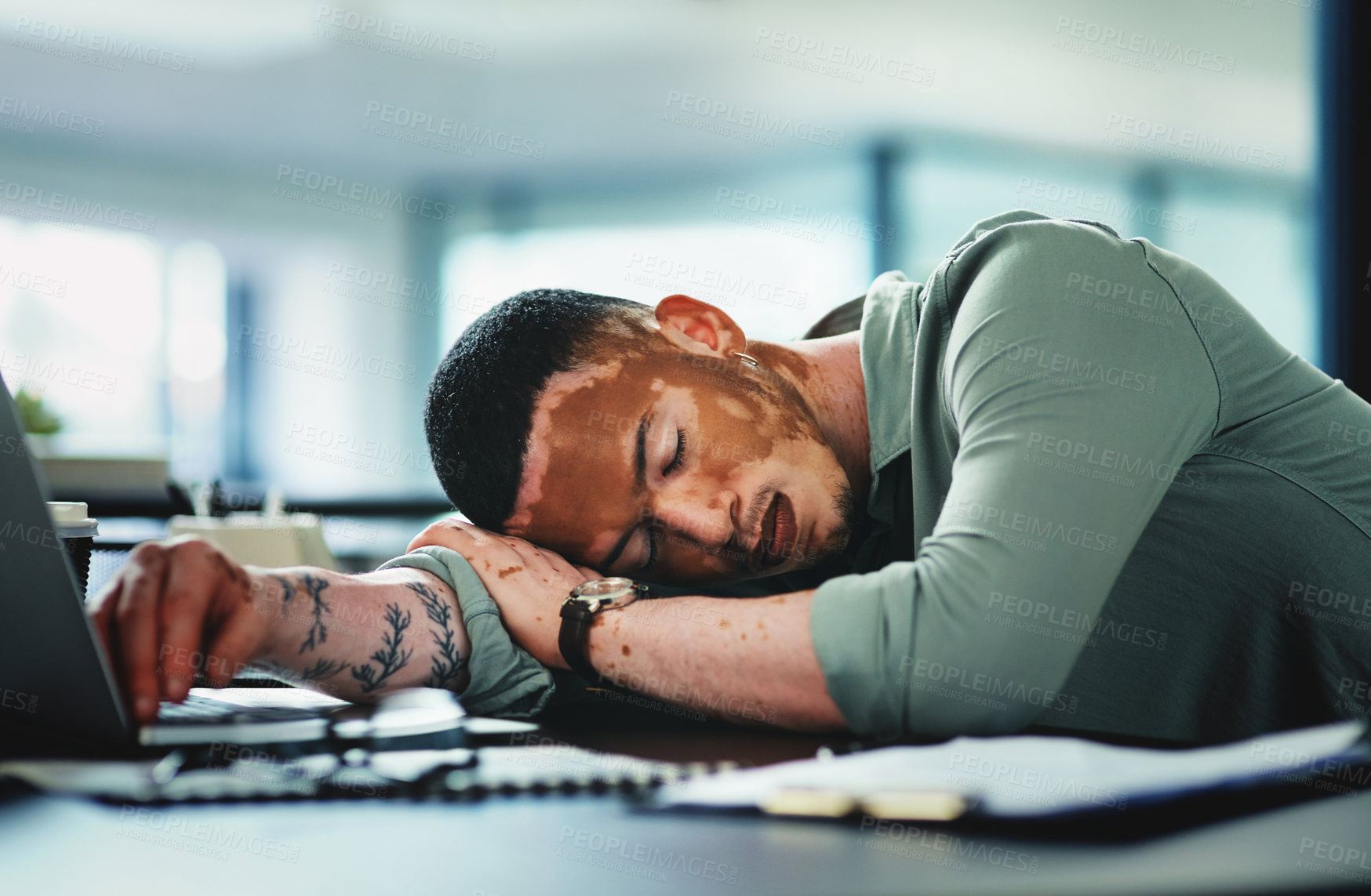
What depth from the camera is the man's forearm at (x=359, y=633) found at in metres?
0.74

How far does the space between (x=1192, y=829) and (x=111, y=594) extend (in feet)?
2.05

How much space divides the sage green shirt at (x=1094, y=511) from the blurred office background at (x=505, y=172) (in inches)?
134

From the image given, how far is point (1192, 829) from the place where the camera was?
38cm

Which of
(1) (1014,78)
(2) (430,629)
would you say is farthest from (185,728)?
(1) (1014,78)

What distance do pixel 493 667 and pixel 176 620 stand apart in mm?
263

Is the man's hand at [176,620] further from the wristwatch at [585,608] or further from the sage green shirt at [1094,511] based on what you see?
the sage green shirt at [1094,511]

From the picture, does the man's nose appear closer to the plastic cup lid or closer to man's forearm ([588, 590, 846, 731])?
man's forearm ([588, 590, 846, 731])

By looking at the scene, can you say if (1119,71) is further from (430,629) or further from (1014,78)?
(430,629)

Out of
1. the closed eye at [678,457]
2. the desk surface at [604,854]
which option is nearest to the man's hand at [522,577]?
the closed eye at [678,457]

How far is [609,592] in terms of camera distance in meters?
0.81

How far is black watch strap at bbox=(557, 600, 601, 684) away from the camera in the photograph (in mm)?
768

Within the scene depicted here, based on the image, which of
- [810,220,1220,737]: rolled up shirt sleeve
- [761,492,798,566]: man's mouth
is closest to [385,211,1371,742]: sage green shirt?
[810,220,1220,737]: rolled up shirt sleeve

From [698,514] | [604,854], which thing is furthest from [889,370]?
[604,854]

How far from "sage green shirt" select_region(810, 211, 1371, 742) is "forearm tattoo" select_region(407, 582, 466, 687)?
0.34 metres
